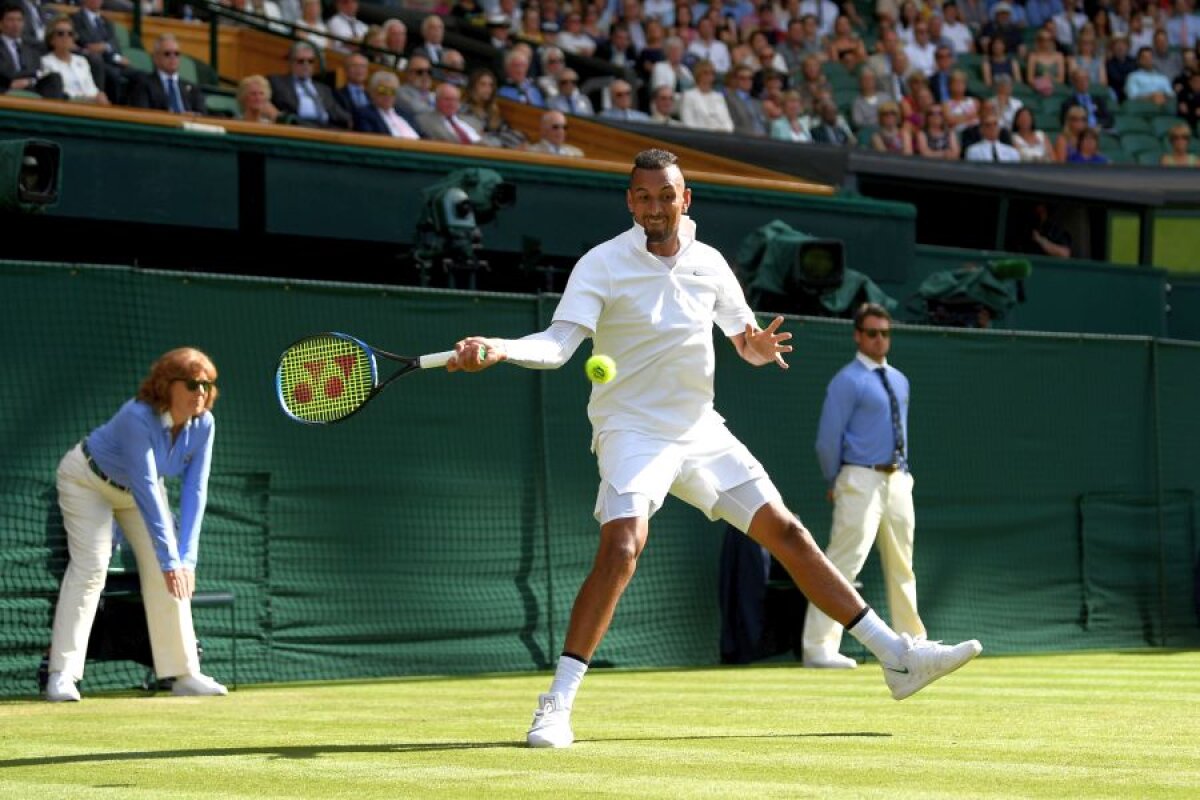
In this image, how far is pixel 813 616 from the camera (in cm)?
1256

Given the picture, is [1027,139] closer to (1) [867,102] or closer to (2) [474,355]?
(1) [867,102]

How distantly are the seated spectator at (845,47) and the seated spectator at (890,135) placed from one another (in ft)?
5.22

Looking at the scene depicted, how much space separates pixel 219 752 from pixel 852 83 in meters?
17.3

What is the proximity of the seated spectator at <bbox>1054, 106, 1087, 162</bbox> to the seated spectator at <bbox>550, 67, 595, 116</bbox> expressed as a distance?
629cm

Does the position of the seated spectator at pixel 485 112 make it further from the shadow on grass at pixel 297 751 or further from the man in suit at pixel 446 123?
the shadow on grass at pixel 297 751

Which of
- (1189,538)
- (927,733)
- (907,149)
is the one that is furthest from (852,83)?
(927,733)

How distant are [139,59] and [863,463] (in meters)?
7.67

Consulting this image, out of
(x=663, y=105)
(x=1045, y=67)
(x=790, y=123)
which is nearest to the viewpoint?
(x=663, y=105)

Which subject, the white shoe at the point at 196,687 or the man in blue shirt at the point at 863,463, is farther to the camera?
the man in blue shirt at the point at 863,463

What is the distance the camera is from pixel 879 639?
24.7ft

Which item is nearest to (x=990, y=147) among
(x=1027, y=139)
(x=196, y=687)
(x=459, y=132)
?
(x=1027, y=139)

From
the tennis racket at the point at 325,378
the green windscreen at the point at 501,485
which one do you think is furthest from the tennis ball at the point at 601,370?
the green windscreen at the point at 501,485

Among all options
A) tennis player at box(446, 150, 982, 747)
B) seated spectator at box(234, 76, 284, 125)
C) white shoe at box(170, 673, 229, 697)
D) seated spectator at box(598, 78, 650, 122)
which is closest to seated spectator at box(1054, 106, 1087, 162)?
seated spectator at box(598, 78, 650, 122)

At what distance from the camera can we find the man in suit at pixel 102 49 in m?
15.6
